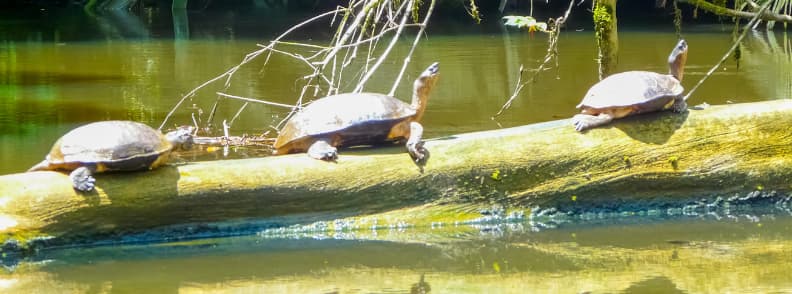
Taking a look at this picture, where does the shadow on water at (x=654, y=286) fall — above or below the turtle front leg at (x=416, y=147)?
below

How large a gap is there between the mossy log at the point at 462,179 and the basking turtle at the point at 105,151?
0.20 ft

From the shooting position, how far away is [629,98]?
5.28 meters

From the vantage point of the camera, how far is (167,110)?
30.3 feet

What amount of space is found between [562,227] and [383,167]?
39.5 inches

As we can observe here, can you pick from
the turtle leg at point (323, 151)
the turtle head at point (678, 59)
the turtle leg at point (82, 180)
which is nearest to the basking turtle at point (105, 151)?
the turtle leg at point (82, 180)

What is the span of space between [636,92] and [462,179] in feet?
3.35

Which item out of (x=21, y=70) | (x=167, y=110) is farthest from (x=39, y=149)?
(x=21, y=70)

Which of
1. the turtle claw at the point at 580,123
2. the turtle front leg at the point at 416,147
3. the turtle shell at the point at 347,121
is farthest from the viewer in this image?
the turtle claw at the point at 580,123

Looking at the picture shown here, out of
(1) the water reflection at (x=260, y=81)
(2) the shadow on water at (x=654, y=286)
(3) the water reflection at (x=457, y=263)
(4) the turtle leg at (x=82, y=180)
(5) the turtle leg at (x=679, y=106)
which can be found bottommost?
(3) the water reflection at (x=457, y=263)

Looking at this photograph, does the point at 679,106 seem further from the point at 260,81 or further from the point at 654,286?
the point at 260,81

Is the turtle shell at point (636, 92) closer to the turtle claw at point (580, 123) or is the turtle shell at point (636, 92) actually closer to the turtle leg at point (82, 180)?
the turtle claw at point (580, 123)

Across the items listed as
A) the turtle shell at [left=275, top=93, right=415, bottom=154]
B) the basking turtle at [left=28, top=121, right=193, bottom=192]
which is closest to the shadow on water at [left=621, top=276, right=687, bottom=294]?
the turtle shell at [left=275, top=93, right=415, bottom=154]

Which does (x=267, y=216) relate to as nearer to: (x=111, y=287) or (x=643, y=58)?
(x=111, y=287)

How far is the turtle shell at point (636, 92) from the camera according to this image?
17.3ft
